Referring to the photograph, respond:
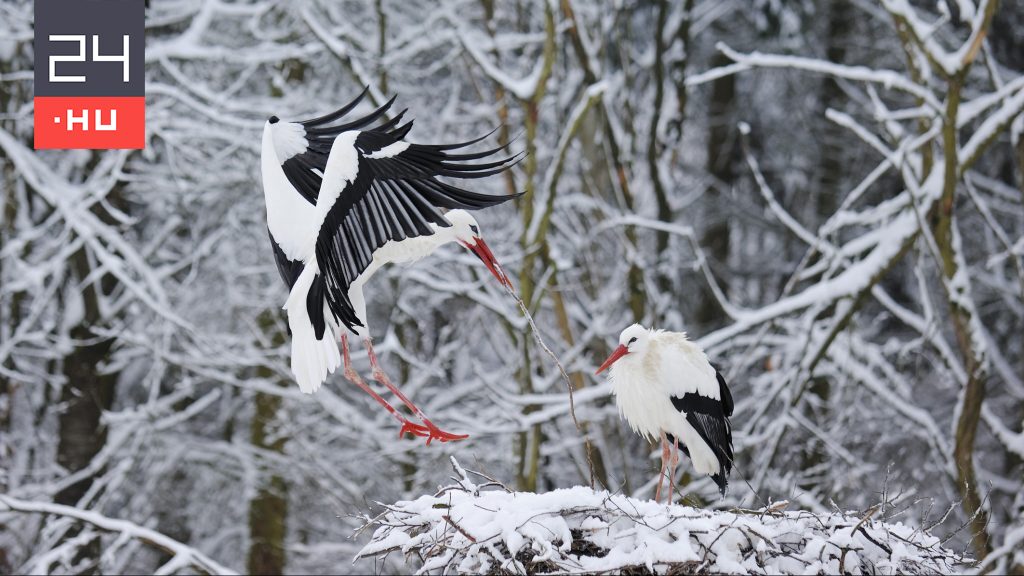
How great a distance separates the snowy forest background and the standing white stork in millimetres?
1741

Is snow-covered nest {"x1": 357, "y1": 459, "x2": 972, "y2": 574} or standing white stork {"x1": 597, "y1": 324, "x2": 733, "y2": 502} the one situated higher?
standing white stork {"x1": 597, "y1": 324, "x2": 733, "y2": 502}

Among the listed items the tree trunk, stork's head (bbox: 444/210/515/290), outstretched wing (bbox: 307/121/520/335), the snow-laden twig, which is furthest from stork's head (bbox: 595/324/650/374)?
the tree trunk

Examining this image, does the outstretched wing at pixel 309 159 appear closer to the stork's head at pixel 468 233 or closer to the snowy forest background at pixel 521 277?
the stork's head at pixel 468 233

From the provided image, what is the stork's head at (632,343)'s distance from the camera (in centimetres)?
545

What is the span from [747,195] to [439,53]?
505 cm

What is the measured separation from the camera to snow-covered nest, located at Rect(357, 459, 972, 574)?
389cm

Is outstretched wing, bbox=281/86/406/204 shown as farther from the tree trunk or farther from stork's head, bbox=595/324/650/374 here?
the tree trunk

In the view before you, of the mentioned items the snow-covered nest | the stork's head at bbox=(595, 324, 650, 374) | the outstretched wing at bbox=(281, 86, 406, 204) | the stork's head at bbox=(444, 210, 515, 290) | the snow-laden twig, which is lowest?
the snow-laden twig

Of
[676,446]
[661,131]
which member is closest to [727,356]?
[661,131]

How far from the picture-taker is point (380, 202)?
4.25 metres

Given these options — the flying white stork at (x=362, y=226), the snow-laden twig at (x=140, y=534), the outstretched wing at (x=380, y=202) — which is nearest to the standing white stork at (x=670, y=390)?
the flying white stork at (x=362, y=226)

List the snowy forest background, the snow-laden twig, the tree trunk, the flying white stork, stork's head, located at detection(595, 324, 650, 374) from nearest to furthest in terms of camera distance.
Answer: the flying white stork, stork's head, located at detection(595, 324, 650, 374), the snow-laden twig, the snowy forest background, the tree trunk

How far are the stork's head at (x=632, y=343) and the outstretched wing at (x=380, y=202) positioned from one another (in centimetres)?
149

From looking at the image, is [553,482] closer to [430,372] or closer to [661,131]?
[430,372]
